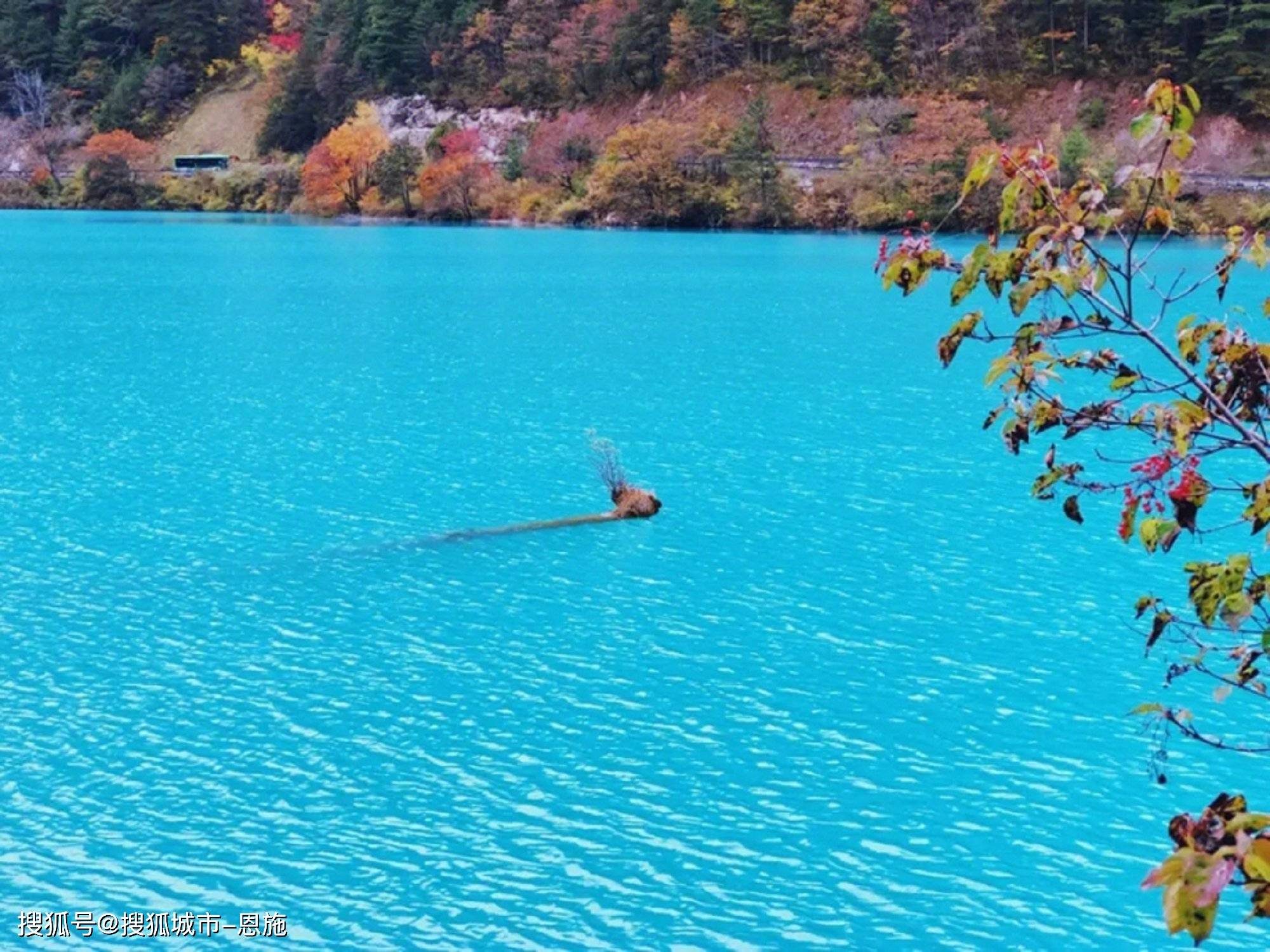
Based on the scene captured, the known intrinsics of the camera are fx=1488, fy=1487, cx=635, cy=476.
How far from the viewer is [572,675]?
725 inches

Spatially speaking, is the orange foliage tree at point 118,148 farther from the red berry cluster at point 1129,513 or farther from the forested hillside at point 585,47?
the red berry cluster at point 1129,513

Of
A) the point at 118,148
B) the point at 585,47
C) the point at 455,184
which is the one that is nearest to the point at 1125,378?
the point at 455,184

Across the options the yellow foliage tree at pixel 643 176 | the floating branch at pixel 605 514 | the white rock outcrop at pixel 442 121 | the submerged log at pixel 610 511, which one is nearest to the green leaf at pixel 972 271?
the floating branch at pixel 605 514

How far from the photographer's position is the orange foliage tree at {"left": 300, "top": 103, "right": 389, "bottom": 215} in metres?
117

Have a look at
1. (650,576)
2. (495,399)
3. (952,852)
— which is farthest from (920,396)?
(952,852)

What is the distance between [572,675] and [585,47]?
359ft

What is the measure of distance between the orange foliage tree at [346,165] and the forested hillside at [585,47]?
527 inches

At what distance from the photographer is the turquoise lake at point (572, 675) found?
41.9 ft

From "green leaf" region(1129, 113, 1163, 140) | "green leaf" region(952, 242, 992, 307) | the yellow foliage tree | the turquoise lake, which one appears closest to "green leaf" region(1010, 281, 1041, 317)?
"green leaf" region(952, 242, 992, 307)

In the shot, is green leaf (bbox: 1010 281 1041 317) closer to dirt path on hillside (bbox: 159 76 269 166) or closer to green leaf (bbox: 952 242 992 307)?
green leaf (bbox: 952 242 992 307)

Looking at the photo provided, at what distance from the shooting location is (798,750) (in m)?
16.0

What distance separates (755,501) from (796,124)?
86.6 metres

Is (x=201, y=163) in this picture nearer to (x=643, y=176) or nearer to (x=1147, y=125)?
(x=643, y=176)

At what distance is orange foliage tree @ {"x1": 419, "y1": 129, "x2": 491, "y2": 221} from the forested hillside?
14872 millimetres
